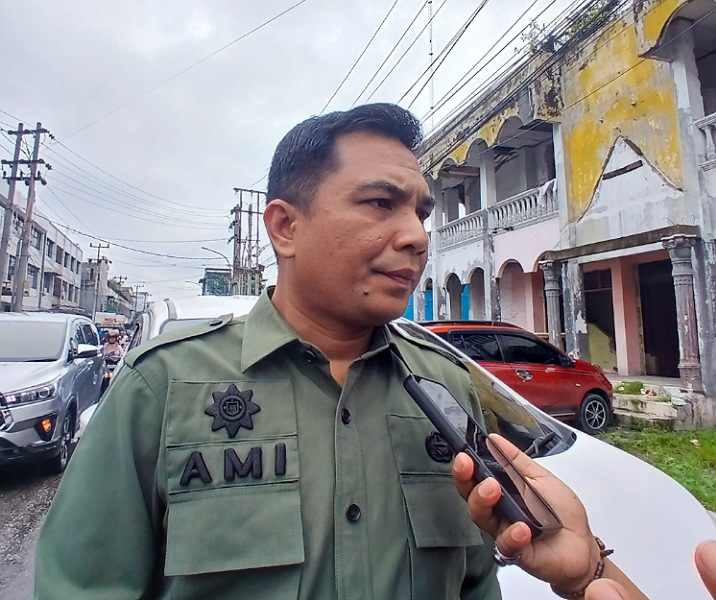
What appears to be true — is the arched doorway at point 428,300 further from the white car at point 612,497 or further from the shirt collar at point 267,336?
the shirt collar at point 267,336

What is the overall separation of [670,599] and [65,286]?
51.6m

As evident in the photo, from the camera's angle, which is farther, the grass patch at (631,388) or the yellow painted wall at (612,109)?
the grass patch at (631,388)

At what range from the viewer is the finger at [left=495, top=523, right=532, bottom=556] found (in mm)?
769

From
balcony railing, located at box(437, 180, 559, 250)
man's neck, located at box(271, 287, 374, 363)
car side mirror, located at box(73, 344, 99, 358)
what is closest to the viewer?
man's neck, located at box(271, 287, 374, 363)

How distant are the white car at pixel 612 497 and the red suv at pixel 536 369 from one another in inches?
130

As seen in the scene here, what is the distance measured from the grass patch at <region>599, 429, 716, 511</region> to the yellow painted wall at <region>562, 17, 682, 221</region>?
3.64 m

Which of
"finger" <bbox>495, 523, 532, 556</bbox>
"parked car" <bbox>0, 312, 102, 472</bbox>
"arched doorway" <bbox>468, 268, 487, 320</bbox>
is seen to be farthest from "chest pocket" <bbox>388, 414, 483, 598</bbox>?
"arched doorway" <bbox>468, 268, 487, 320</bbox>

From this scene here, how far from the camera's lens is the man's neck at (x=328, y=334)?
45.3 inches

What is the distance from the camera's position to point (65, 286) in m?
44.6

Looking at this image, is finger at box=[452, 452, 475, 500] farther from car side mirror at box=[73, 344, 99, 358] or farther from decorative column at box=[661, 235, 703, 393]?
decorative column at box=[661, 235, 703, 393]

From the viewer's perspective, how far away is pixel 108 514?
2.79 feet

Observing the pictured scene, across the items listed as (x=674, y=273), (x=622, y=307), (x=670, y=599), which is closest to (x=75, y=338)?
(x=670, y=599)

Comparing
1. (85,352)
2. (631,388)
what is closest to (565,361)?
(631,388)

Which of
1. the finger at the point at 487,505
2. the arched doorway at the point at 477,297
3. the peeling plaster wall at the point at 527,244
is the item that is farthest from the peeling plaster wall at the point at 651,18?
the finger at the point at 487,505
